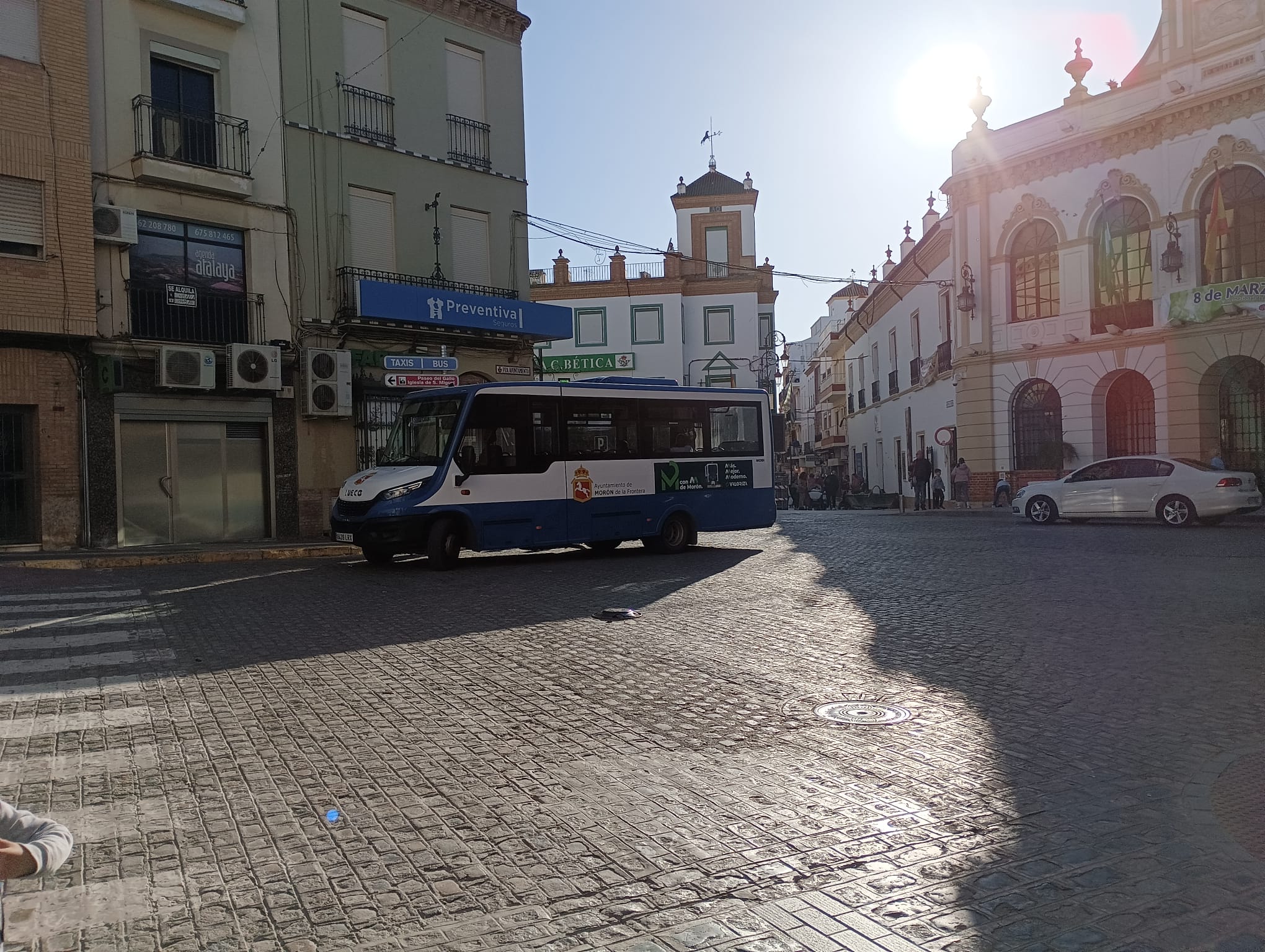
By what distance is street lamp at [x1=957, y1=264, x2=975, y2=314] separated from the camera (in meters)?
31.7

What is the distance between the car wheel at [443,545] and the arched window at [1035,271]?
2226cm

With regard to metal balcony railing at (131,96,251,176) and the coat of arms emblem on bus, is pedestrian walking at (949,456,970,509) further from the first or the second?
metal balcony railing at (131,96,251,176)

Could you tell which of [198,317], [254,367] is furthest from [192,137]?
[254,367]

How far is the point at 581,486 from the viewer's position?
53.6 ft

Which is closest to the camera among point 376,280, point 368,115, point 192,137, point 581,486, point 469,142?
point 581,486

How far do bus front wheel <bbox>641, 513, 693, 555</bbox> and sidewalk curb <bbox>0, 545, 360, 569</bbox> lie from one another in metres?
5.74

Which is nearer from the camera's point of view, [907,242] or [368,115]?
[368,115]

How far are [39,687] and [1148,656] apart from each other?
25.8 ft

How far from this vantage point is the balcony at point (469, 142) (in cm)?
2461

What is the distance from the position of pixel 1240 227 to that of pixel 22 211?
89.7 ft

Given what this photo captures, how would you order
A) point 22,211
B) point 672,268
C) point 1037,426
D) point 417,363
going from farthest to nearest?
point 672,268 → point 1037,426 → point 417,363 → point 22,211

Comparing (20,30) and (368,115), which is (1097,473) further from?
(20,30)

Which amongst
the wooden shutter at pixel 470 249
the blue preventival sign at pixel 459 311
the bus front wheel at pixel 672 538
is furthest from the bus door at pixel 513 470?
the wooden shutter at pixel 470 249

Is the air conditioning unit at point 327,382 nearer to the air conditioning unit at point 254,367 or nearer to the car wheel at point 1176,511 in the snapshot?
the air conditioning unit at point 254,367
